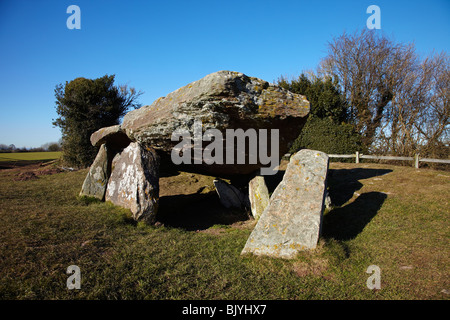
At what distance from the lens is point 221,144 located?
727 centimetres

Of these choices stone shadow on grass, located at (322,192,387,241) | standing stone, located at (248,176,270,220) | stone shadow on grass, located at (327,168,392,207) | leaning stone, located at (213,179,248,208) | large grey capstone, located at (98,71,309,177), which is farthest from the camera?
leaning stone, located at (213,179,248,208)

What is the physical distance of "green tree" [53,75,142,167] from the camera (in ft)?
55.5

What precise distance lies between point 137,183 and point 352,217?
19.4 ft

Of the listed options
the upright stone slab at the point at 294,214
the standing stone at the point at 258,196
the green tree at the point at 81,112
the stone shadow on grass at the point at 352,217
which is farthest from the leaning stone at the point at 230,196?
the green tree at the point at 81,112

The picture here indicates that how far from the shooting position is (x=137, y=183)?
715cm

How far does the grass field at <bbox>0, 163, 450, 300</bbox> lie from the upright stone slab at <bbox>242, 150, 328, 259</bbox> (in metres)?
0.26

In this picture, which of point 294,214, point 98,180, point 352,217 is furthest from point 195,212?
point 352,217

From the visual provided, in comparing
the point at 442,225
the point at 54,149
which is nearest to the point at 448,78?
the point at 442,225

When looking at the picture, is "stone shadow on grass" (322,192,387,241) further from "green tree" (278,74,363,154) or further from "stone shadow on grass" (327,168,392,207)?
"green tree" (278,74,363,154)

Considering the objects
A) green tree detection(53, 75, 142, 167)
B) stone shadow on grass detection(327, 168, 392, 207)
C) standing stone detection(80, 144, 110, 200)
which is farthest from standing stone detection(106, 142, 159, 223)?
green tree detection(53, 75, 142, 167)

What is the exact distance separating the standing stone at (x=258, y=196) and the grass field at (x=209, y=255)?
55cm

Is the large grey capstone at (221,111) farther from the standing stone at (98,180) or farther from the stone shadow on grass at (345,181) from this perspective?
the stone shadow on grass at (345,181)

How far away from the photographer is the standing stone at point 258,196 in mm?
8086

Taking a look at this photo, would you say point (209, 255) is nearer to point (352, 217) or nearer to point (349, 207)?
point (352, 217)
